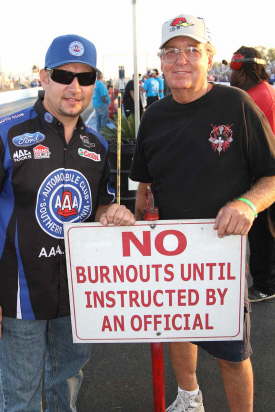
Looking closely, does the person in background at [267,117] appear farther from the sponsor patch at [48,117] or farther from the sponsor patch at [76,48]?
the sponsor patch at [48,117]

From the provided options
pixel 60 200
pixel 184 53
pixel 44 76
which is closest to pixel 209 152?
pixel 184 53

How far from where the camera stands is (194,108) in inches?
78.1

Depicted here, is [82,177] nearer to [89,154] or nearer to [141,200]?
[89,154]

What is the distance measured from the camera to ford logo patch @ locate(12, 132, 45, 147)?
1.78 m

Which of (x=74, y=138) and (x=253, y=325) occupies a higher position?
(x=74, y=138)

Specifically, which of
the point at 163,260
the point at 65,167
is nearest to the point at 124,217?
the point at 163,260

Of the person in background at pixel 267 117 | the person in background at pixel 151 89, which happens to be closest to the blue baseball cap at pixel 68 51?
the person in background at pixel 267 117

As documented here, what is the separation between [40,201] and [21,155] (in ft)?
0.67

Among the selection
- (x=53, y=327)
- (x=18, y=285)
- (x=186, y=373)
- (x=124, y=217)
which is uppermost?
(x=124, y=217)

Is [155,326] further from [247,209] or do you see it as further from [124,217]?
[247,209]

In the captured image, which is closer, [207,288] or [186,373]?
[207,288]

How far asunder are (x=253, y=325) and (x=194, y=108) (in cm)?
213

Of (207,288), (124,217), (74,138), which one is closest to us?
(124,217)

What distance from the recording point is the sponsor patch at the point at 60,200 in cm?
182
